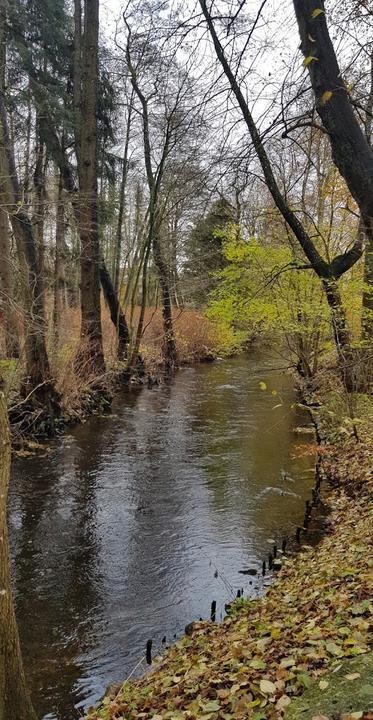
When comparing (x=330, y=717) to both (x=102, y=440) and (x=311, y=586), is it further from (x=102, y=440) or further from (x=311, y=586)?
(x=102, y=440)

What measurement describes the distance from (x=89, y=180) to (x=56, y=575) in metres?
11.0

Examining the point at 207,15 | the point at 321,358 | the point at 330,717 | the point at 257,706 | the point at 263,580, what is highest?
the point at 207,15

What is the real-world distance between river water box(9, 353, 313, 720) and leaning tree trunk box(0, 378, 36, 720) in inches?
35.1

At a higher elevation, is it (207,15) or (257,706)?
(207,15)

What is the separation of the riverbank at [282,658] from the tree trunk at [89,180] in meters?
9.55

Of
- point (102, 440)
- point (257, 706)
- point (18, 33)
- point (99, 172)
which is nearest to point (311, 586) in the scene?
point (257, 706)

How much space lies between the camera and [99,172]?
54.0 ft

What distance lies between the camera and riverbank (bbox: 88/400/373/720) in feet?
8.57

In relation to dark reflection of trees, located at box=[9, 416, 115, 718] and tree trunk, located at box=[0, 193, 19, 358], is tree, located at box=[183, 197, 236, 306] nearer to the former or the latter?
tree trunk, located at box=[0, 193, 19, 358]

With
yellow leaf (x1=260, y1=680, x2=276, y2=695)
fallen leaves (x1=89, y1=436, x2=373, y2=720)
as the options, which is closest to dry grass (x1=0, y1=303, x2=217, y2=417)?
fallen leaves (x1=89, y1=436, x2=373, y2=720)

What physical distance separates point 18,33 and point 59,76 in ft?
9.87

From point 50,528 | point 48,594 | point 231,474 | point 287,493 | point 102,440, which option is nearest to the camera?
point 48,594

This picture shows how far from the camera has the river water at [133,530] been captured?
4.58m

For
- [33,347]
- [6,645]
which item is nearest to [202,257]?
[33,347]
